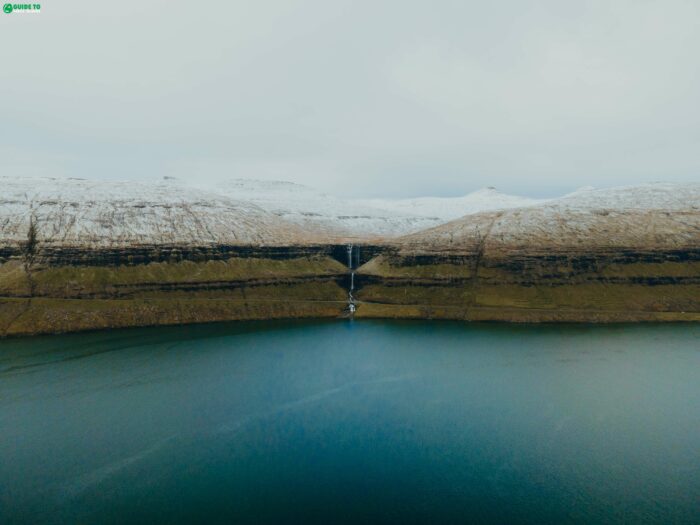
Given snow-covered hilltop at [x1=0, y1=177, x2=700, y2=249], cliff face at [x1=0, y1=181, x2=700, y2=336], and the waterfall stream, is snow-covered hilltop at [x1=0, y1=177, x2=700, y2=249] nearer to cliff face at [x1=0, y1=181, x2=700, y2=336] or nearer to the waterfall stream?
cliff face at [x1=0, y1=181, x2=700, y2=336]

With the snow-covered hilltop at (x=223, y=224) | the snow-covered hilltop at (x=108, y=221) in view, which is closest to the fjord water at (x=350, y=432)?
the snow-covered hilltop at (x=108, y=221)

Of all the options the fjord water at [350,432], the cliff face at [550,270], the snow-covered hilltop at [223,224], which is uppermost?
the snow-covered hilltop at [223,224]

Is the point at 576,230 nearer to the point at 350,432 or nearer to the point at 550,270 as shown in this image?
the point at 550,270

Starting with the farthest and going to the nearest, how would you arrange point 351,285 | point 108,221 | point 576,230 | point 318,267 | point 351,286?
point 576,230 → point 108,221 → point 318,267 → point 351,285 → point 351,286

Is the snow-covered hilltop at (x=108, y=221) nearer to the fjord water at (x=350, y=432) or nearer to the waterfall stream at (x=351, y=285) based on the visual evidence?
the waterfall stream at (x=351, y=285)

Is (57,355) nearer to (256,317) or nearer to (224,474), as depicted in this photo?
(256,317)

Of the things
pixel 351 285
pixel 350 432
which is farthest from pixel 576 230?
pixel 350 432

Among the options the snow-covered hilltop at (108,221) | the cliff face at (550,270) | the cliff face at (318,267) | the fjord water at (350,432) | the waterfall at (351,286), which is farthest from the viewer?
the snow-covered hilltop at (108,221)
